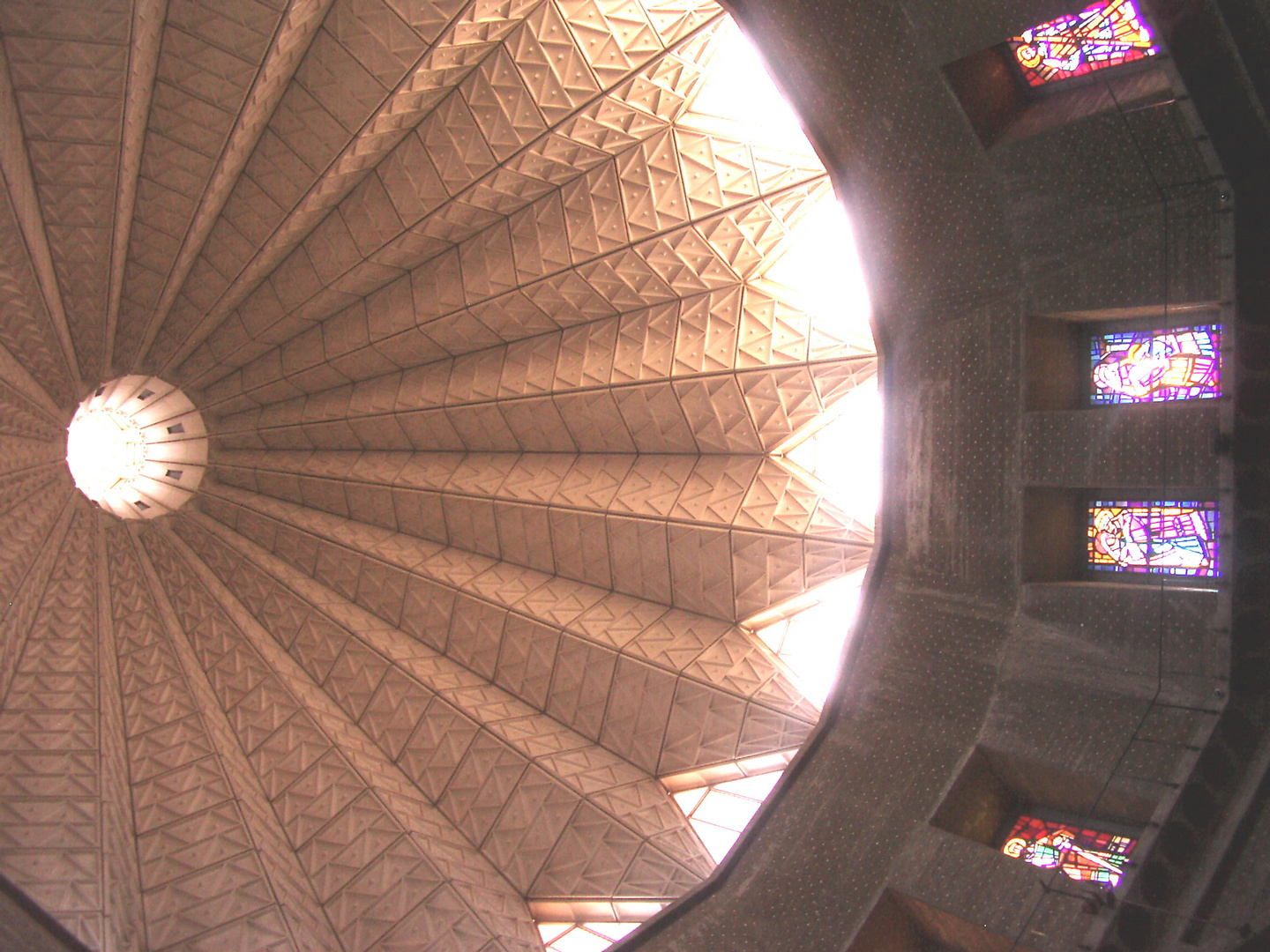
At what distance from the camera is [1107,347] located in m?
11.7

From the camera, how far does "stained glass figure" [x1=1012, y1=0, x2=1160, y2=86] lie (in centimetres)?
1052

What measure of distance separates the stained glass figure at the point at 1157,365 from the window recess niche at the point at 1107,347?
0.03 ft

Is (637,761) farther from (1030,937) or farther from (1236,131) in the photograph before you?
(1236,131)

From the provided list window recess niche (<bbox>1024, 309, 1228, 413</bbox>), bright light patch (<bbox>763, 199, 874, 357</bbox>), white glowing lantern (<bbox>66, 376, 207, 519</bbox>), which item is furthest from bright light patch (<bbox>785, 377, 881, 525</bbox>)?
white glowing lantern (<bbox>66, 376, 207, 519</bbox>)

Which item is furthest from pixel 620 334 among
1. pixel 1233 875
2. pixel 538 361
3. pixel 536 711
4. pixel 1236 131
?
pixel 1233 875

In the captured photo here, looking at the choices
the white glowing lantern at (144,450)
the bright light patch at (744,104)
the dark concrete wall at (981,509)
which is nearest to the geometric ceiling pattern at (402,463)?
the bright light patch at (744,104)

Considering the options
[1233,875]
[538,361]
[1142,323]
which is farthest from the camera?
[538,361]

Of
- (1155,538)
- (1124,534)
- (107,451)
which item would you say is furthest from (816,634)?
(107,451)

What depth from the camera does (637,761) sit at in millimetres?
19391

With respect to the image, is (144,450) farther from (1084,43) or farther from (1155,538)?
(1155,538)

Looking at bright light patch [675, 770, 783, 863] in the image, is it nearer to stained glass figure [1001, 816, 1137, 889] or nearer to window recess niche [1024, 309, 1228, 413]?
stained glass figure [1001, 816, 1137, 889]

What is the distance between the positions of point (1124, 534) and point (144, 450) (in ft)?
80.0

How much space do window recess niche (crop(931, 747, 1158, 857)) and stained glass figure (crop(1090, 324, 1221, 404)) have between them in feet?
15.3

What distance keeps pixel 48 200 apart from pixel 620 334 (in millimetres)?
12254
